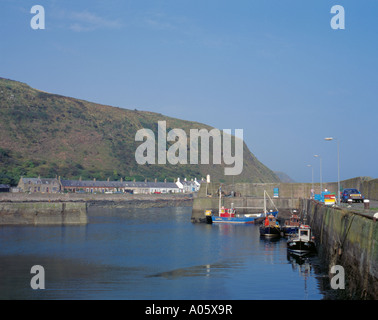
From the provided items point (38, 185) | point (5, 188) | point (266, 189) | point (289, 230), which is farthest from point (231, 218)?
point (38, 185)

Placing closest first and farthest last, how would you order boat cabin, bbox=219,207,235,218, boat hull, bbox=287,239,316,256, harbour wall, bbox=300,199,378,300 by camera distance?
harbour wall, bbox=300,199,378,300, boat hull, bbox=287,239,316,256, boat cabin, bbox=219,207,235,218

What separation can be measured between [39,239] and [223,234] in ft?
88.3

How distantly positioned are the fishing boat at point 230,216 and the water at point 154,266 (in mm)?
17559

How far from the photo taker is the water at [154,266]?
3506 centimetres

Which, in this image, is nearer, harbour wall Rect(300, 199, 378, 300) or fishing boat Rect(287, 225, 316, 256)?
harbour wall Rect(300, 199, 378, 300)

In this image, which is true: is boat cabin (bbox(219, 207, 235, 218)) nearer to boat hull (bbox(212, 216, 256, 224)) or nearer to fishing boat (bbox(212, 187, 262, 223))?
fishing boat (bbox(212, 187, 262, 223))

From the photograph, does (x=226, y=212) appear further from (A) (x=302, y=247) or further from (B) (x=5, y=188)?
(B) (x=5, y=188)

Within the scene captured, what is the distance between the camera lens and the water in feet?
115

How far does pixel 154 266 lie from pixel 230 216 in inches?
2091

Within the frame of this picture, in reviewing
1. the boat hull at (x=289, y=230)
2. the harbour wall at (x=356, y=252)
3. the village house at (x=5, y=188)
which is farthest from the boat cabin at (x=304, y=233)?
the village house at (x=5, y=188)

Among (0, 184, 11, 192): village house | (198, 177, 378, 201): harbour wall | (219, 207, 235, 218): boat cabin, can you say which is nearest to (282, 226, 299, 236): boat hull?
(219, 207, 235, 218): boat cabin

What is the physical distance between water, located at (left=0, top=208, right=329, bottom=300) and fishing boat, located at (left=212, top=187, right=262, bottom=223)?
17.6m

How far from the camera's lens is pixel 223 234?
7769 centimetres
